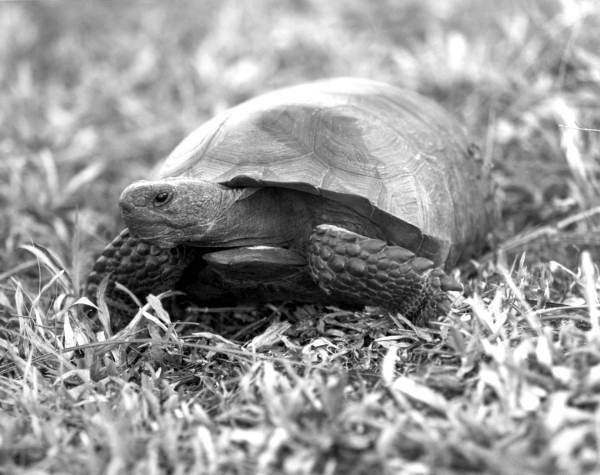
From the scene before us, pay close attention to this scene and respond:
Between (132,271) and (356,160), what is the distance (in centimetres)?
100

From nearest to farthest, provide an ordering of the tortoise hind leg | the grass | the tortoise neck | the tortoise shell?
1. the grass
2. the tortoise hind leg
3. the tortoise shell
4. the tortoise neck

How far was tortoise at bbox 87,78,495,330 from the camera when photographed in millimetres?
2619

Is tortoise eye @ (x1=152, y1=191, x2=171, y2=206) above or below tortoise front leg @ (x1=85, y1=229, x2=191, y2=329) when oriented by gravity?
above

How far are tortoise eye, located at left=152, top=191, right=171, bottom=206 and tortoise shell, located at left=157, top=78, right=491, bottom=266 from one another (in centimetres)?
21

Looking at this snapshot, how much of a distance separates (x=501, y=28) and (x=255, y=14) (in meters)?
2.37

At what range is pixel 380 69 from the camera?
5.41m

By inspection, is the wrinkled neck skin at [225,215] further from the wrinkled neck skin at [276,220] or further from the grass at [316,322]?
the grass at [316,322]


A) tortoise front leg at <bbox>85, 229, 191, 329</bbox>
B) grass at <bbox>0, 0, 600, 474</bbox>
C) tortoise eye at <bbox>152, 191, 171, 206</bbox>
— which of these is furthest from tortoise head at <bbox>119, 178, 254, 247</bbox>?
grass at <bbox>0, 0, 600, 474</bbox>

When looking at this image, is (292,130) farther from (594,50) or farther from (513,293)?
(594,50)

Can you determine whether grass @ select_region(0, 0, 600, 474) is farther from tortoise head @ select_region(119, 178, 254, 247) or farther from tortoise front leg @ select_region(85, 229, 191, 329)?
tortoise head @ select_region(119, 178, 254, 247)

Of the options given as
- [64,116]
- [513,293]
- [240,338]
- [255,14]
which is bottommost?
[240,338]

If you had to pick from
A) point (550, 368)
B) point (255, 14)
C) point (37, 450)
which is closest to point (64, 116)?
point (255, 14)

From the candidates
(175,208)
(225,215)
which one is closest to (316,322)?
(225,215)

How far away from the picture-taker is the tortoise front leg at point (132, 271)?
9.45 feet
